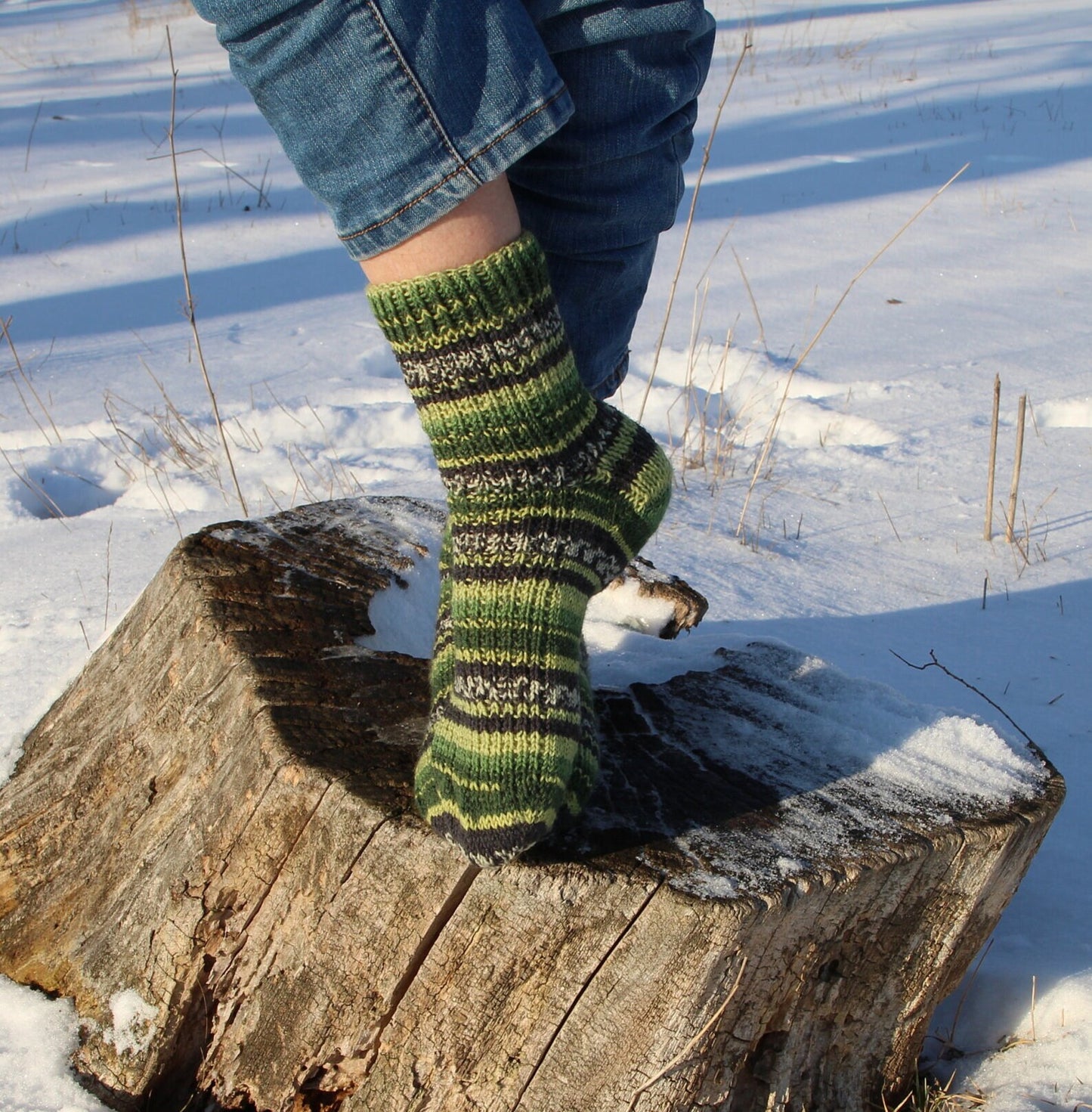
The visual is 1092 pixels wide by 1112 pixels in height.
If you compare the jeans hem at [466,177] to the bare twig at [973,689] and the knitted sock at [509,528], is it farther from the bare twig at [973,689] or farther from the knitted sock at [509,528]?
the bare twig at [973,689]

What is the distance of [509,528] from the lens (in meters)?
1.04

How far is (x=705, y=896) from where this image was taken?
92 centimetres

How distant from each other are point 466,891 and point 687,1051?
0.79 feet

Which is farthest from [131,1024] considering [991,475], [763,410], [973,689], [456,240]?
[763,410]

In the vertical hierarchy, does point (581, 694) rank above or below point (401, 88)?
below

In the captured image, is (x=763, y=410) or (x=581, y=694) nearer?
(x=581, y=694)

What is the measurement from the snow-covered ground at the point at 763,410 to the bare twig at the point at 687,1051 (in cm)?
42

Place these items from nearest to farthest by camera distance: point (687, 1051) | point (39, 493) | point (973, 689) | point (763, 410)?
point (687, 1051) < point (973, 689) < point (39, 493) < point (763, 410)

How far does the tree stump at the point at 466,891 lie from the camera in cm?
95

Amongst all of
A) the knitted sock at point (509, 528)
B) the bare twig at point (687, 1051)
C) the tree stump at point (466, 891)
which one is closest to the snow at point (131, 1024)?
the tree stump at point (466, 891)

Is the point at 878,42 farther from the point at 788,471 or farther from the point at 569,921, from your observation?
the point at 569,921

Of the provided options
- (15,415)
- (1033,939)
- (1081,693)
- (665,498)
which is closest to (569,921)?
(665,498)

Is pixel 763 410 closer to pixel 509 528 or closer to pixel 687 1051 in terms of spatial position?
pixel 509 528

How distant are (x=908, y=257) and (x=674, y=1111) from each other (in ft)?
12.9
